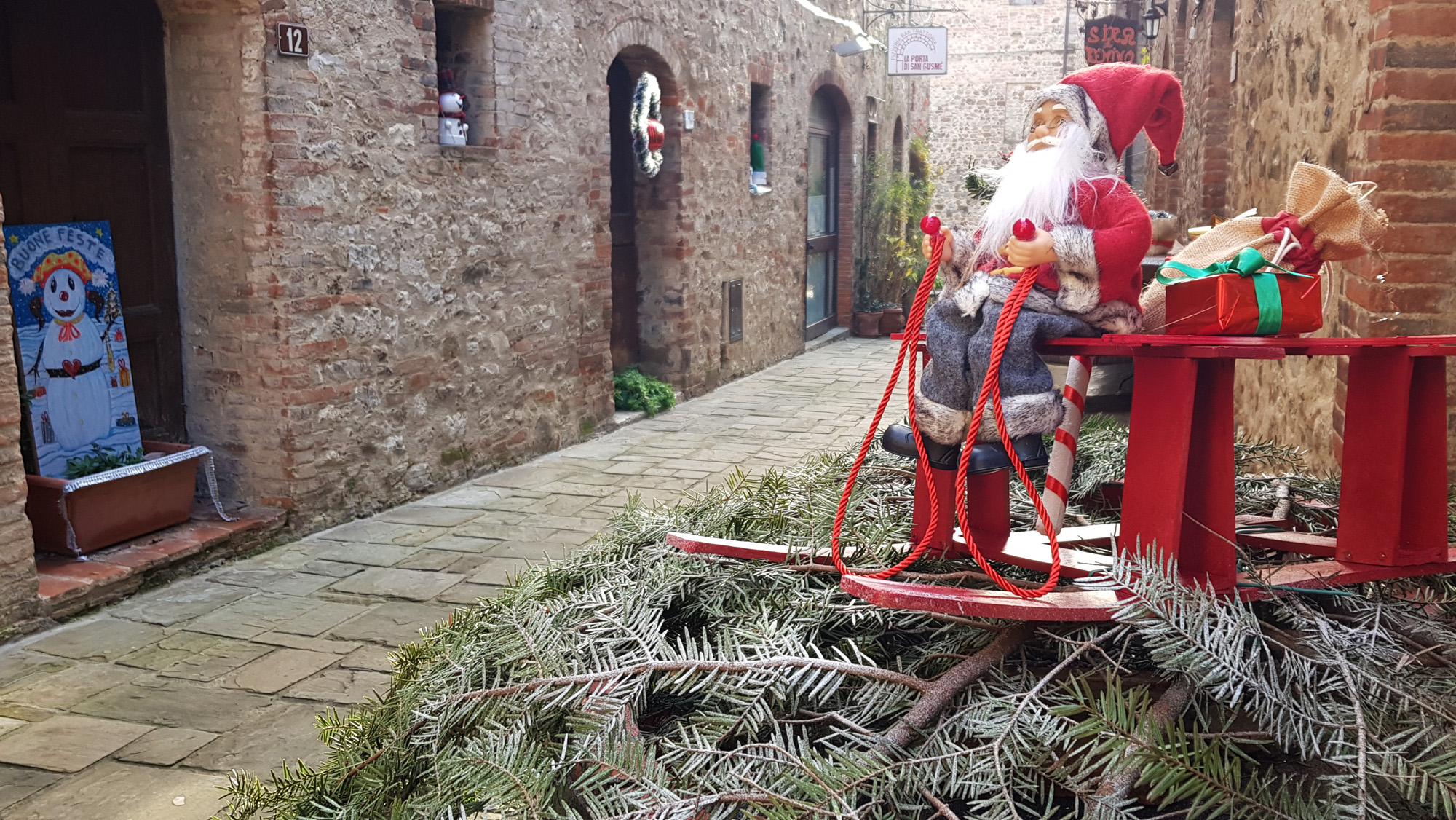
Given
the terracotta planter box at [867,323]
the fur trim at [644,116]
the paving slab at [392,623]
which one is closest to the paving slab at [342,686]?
the paving slab at [392,623]

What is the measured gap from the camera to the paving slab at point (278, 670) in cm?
333

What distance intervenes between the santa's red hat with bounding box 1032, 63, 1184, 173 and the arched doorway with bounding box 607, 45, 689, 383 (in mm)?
6251

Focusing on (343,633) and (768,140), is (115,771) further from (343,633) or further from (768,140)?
(768,140)

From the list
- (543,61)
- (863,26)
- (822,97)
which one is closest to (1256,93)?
(543,61)

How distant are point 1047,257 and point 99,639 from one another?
328cm

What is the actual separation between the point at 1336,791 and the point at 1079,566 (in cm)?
45

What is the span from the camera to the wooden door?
14.0ft

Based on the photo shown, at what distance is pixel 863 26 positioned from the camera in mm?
13000

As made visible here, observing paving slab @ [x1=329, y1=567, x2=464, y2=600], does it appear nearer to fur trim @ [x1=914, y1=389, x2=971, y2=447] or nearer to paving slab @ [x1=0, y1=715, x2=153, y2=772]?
paving slab @ [x1=0, y1=715, x2=153, y2=772]

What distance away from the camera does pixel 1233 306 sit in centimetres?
151

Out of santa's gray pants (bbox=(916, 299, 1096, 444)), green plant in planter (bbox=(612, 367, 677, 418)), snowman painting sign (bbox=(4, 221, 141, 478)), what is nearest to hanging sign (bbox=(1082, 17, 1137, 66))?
green plant in planter (bbox=(612, 367, 677, 418))

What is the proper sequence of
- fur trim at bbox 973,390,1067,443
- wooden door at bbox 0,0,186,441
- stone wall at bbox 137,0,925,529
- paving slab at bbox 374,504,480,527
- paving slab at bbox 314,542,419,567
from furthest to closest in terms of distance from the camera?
paving slab at bbox 374,504,480,527, stone wall at bbox 137,0,925,529, paving slab at bbox 314,542,419,567, wooden door at bbox 0,0,186,441, fur trim at bbox 973,390,1067,443

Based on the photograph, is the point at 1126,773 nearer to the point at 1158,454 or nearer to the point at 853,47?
the point at 1158,454

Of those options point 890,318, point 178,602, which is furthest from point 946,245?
point 890,318
